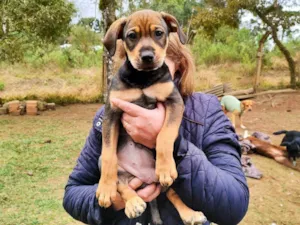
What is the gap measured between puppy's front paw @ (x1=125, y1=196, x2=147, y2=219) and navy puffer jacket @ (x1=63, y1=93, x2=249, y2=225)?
0.49 feet

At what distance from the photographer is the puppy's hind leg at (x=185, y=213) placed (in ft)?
5.81

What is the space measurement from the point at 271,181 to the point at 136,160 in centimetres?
479

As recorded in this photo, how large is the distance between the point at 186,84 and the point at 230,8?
12266 mm

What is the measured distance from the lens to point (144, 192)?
1.71 metres

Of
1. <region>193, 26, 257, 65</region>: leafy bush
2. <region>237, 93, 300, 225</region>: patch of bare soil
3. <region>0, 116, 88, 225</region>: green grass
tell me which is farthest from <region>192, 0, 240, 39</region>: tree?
<region>0, 116, 88, 225</region>: green grass

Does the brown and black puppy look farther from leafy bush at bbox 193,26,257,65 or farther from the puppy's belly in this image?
leafy bush at bbox 193,26,257,65

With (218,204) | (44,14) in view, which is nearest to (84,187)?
(218,204)

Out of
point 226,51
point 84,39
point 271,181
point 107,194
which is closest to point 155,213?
point 107,194

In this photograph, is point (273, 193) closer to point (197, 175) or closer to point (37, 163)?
point (37, 163)

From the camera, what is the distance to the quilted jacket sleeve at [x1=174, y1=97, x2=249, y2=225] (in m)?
1.67

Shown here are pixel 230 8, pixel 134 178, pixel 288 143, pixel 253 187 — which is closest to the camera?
pixel 134 178

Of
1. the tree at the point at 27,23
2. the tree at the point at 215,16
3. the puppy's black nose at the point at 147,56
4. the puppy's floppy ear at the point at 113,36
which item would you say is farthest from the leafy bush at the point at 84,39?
the puppy's black nose at the point at 147,56

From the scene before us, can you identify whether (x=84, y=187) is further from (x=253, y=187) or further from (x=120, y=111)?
(x=253, y=187)

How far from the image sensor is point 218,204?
170 centimetres
